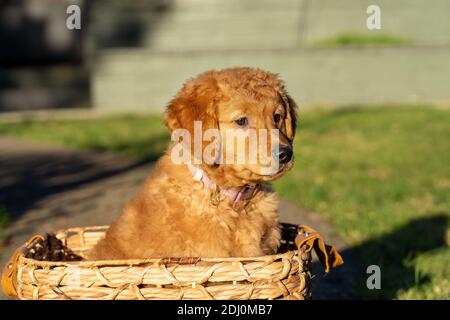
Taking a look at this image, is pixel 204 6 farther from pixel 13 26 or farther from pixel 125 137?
pixel 125 137

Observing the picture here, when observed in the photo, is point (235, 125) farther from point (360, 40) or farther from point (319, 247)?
point (360, 40)

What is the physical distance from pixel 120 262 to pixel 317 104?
1272cm

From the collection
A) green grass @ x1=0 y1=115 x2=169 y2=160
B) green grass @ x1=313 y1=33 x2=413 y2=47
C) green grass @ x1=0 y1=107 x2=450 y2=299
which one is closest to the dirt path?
green grass @ x1=0 y1=107 x2=450 y2=299

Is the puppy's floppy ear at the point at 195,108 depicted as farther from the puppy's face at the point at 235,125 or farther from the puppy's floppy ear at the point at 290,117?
the puppy's floppy ear at the point at 290,117

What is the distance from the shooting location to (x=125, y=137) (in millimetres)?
12695

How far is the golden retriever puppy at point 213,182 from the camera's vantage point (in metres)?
4.16

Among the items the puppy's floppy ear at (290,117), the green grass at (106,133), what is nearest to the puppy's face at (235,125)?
the puppy's floppy ear at (290,117)

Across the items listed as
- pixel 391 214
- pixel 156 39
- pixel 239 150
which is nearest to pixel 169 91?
pixel 156 39

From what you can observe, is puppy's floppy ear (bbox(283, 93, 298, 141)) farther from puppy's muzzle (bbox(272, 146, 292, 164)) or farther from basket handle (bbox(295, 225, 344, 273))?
basket handle (bbox(295, 225, 344, 273))

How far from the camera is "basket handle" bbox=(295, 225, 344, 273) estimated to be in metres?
4.21

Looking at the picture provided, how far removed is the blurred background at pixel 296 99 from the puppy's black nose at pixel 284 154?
1902mm

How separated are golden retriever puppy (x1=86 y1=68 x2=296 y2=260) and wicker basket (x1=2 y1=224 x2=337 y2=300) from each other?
12.0 inches

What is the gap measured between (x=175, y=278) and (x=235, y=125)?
3.48ft

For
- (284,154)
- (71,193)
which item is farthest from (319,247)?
(71,193)
